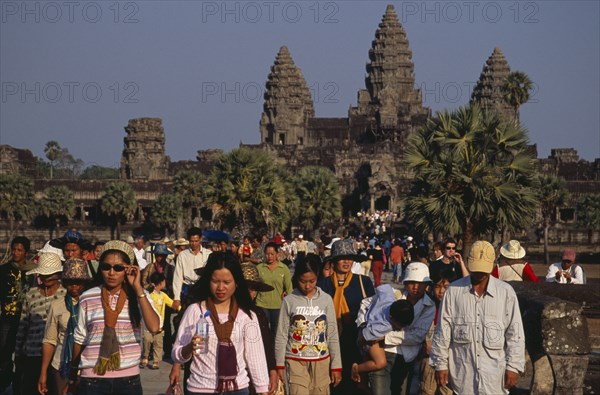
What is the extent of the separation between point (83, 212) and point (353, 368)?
85.6 metres

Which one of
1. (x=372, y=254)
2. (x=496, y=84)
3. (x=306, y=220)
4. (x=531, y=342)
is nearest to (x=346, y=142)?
(x=496, y=84)

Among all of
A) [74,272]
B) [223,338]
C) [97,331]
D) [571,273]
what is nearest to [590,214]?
[571,273]

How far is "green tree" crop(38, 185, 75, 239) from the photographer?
87375 millimetres

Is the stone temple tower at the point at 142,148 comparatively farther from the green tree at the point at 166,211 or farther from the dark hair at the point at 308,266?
the dark hair at the point at 308,266

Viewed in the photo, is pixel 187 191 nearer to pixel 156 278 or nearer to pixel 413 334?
pixel 156 278

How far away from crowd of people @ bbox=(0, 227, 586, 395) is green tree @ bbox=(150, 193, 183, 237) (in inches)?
2884

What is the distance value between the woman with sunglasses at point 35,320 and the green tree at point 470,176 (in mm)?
15754

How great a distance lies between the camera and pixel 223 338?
6906mm

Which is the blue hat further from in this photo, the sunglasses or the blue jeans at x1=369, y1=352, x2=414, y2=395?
the sunglasses

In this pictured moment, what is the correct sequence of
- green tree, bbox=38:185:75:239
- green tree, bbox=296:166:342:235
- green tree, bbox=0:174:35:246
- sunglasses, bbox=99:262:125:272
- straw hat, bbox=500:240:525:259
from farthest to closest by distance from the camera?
green tree, bbox=38:185:75:239 → green tree, bbox=0:174:35:246 → green tree, bbox=296:166:342:235 → straw hat, bbox=500:240:525:259 → sunglasses, bbox=99:262:125:272

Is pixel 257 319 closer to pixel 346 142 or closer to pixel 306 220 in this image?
pixel 306 220

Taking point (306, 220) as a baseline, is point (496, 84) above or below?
above

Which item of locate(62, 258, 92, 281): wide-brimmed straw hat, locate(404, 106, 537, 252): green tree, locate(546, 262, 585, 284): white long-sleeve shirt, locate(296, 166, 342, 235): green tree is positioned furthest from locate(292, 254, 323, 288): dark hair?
locate(296, 166, 342, 235): green tree

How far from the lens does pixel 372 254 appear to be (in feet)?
82.9
